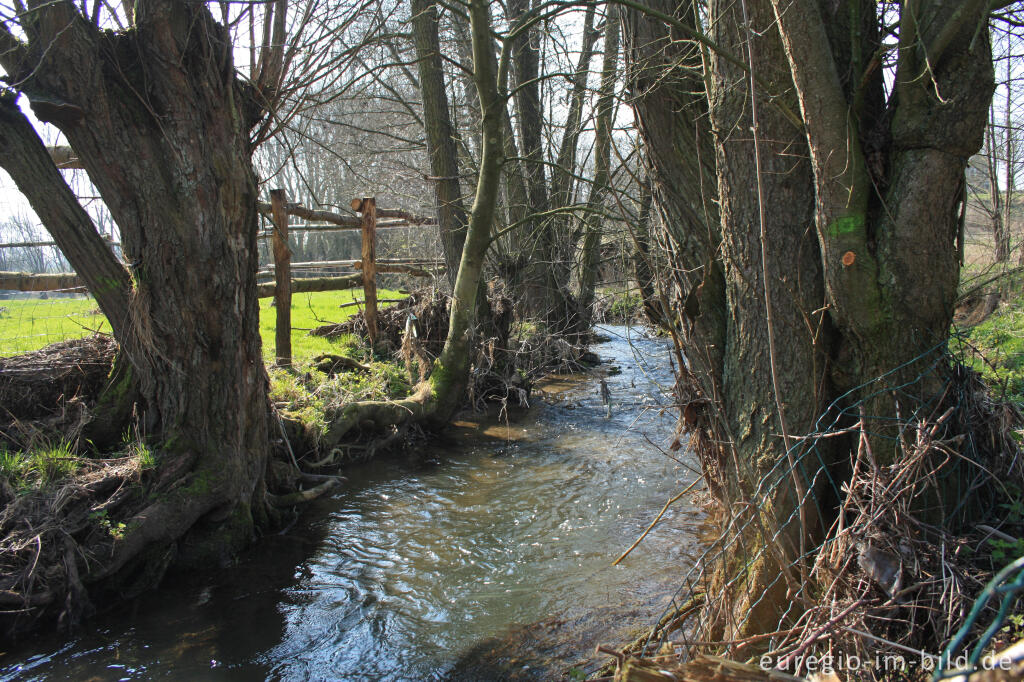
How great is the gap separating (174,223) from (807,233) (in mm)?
4044

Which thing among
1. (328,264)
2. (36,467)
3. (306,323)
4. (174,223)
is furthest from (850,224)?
(306,323)

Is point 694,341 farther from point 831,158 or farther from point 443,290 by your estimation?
point 443,290

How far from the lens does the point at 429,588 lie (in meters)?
4.36

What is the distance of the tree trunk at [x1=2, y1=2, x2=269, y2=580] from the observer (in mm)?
4242

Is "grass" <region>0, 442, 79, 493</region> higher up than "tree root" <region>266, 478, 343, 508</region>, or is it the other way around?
"grass" <region>0, 442, 79, 493</region>

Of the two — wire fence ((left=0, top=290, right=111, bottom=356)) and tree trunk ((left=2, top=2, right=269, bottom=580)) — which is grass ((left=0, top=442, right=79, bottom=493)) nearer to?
tree trunk ((left=2, top=2, right=269, bottom=580))

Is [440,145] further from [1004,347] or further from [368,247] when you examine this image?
[1004,347]

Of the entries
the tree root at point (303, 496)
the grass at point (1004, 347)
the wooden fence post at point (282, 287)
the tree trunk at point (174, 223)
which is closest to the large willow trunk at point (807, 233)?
the grass at point (1004, 347)

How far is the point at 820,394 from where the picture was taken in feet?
9.60

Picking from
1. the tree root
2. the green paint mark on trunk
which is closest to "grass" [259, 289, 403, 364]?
the tree root

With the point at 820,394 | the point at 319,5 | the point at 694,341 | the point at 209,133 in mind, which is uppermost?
the point at 319,5

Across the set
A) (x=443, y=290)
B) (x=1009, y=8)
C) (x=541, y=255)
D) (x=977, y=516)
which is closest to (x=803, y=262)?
(x=977, y=516)

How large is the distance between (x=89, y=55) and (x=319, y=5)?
1932mm

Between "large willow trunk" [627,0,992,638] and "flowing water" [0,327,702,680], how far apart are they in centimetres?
71
